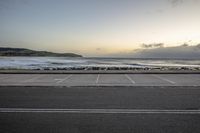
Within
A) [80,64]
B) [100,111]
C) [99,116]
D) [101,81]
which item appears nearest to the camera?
[99,116]

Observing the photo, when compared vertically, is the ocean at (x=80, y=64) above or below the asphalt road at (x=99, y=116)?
below

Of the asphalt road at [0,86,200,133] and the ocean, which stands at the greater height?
the asphalt road at [0,86,200,133]

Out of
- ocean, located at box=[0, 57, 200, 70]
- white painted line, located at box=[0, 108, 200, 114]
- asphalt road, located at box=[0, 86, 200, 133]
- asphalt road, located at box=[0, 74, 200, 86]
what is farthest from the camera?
ocean, located at box=[0, 57, 200, 70]

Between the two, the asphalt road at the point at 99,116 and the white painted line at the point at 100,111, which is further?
the white painted line at the point at 100,111

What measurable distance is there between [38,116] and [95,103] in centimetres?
250

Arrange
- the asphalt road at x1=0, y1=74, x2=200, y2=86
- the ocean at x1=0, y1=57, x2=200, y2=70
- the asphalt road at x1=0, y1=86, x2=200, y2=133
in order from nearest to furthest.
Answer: the asphalt road at x1=0, y1=86, x2=200, y2=133 < the asphalt road at x1=0, y1=74, x2=200, y2=86 < the ocean at x1=0, y1=57, x2=200, y2=70

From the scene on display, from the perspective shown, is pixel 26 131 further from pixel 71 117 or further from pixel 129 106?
pixel 129 106

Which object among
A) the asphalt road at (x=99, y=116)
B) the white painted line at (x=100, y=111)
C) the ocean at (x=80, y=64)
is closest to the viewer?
the asphalt road at (x=99, y=116)

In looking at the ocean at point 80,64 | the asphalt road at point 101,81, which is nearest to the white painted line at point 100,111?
the asphalt road at point 101,81

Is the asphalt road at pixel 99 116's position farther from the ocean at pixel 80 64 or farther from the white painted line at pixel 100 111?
the ocean at pixel 80 64

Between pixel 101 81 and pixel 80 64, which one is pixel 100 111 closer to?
pixel 101 81

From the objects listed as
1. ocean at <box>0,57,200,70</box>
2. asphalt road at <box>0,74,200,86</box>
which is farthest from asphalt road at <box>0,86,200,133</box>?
ocean at <box>0,57,200,70</box>

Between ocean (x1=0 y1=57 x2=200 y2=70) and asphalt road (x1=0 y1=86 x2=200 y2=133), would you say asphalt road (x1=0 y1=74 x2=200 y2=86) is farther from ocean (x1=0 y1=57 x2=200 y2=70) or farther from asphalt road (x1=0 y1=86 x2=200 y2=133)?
ocean (x1=0 y1=57 x2=200 y2=70)

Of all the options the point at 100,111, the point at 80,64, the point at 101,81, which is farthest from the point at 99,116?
the point at 80,64
